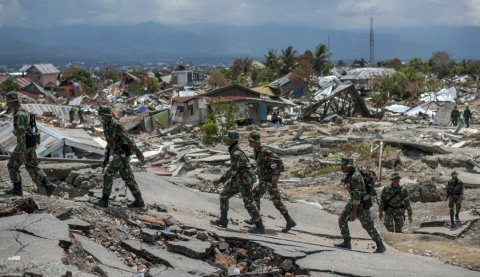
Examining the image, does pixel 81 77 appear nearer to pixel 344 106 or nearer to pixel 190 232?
pixel 344 106

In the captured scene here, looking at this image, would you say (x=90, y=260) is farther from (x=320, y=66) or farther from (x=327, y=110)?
(x=320, y=66)

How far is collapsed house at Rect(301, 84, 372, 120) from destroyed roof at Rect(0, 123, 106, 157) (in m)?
18.4

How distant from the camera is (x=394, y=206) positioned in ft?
31.7

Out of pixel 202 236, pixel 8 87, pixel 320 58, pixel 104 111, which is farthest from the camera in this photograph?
pixel 320 58

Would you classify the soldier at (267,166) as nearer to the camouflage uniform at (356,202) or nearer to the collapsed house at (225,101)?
the camouflage uniform at (356,202)

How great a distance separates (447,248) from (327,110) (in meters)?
24.2

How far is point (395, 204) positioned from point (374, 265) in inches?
112

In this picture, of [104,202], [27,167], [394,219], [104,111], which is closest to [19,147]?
[27,167]

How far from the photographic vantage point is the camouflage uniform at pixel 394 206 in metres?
9.57

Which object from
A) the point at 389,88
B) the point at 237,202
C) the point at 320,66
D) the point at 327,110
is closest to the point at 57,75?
the point at 320,66

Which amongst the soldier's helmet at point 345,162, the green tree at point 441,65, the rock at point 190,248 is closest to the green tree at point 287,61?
the green tree at point 441,65

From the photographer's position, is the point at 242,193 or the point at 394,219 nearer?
the point at 242,193

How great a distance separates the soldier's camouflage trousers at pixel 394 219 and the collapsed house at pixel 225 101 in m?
19.2

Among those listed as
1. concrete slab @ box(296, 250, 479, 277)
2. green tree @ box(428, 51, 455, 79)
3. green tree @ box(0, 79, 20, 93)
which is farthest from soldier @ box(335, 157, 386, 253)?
green tree @ box(428, 51, 455, 79)
